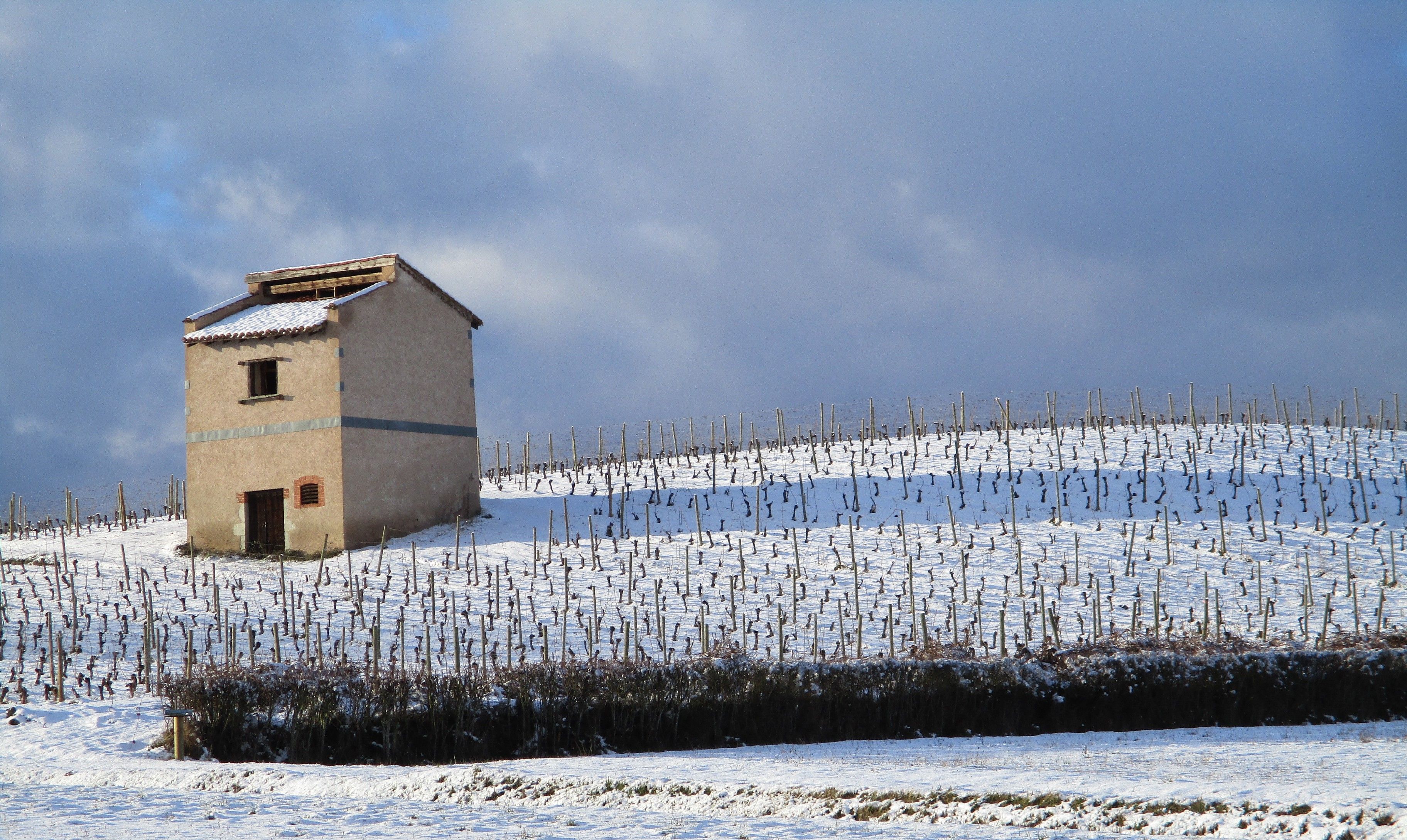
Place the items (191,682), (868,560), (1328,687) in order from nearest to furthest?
(191,682) < (1328,687) < (868,560)

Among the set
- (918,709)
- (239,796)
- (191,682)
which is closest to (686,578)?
(918,709)

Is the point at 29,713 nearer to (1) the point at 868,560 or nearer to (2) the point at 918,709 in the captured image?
(2) the point at 918,709

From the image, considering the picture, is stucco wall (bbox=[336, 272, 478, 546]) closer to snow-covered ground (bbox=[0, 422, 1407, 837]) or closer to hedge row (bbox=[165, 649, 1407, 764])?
snow-covered ground (bbox=[0, 422, 1407, 837])

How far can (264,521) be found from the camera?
30.5 meters

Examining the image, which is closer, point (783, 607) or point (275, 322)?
point (783, 607)

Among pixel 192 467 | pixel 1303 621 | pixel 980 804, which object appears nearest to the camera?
pixel 980 804

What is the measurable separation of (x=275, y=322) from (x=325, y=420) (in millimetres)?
3656

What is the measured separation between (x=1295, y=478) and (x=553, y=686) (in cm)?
2593

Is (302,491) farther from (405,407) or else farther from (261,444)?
(405,407)

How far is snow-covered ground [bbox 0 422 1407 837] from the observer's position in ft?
35.7

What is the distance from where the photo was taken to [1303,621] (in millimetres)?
21297

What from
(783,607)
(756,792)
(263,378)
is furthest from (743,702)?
(263,378)

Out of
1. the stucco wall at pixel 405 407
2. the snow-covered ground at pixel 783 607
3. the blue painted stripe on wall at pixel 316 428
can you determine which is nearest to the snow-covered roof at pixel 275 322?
the stucco wall at pixel 405 407

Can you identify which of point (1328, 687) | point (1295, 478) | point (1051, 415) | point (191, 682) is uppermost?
point (1051, 415)
